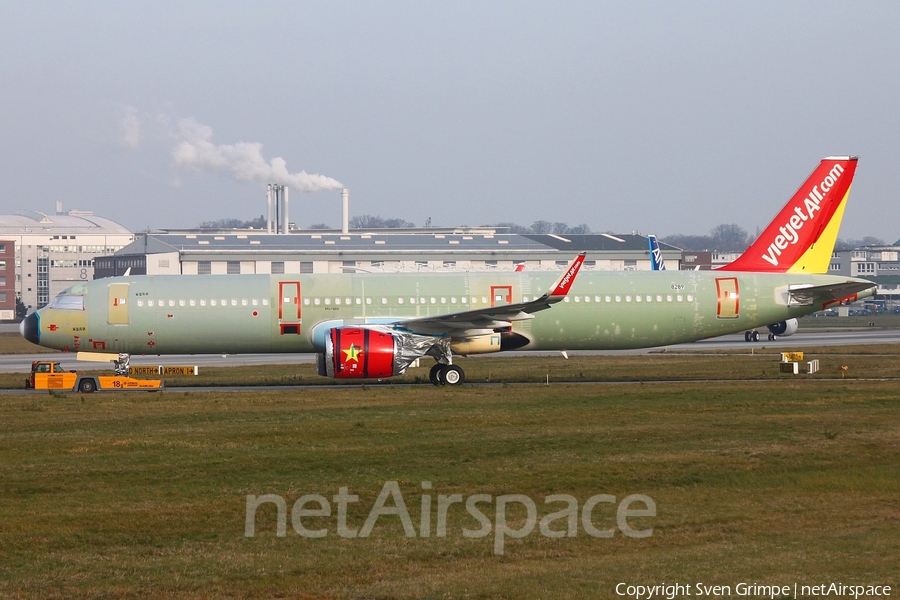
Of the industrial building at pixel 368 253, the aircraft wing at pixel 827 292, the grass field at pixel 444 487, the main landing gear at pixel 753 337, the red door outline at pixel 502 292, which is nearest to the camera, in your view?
the grass field at pixel 444 487

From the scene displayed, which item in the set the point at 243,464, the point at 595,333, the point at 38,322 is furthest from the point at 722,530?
the point at 38,322

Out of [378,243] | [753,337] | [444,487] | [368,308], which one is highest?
[378,243]

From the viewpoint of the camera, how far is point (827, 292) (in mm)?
38344

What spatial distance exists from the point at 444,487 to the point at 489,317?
17.9 meters

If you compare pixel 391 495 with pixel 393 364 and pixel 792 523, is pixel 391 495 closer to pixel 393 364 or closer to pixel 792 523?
pixel 792 523

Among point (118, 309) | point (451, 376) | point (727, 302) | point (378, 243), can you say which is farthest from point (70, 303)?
point (378, 243)

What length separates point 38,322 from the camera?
3741cm

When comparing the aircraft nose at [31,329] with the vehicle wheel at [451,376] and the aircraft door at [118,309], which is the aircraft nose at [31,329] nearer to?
the aircraft door at [118,309]

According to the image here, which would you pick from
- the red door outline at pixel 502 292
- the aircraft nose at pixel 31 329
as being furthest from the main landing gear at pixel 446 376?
the aircraft nose at pixel 31 329

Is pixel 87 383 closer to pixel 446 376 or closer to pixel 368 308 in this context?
pixel 368 308

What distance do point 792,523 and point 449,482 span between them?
582 centimetres

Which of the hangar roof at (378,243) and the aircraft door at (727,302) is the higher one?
the hangar roof at (378,243)

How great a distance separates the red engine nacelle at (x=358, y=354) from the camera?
33.7 metres

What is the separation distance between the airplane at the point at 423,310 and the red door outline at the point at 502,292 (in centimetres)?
4
